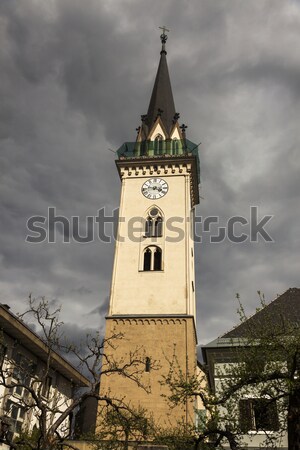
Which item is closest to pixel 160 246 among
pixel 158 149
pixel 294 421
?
pixel 158 149

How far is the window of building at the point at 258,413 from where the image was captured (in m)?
14.2

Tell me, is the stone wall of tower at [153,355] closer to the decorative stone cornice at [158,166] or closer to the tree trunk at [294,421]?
the decorative stone cornice at [158,166]

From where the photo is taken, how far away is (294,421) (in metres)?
11.9

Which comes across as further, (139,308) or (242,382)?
(139,308)

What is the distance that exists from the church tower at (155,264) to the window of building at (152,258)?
8 cm

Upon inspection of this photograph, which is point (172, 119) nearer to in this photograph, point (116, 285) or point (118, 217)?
point (118, 217)

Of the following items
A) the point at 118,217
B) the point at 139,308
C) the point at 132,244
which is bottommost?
the point at 139,308

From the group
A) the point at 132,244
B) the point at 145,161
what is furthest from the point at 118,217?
the point at 145,161

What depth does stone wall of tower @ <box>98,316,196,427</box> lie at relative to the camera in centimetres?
2867

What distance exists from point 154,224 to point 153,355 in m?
11.3

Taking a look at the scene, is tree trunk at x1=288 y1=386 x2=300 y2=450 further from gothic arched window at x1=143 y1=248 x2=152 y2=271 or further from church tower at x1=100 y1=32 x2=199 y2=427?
gothic arched window at x1=143 y1=248 x2=152 y2=271

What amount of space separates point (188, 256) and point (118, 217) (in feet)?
23.1

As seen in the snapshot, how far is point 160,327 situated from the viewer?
106ft

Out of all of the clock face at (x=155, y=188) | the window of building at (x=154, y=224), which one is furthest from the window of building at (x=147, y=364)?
the clock face at (x=155, y=188)
